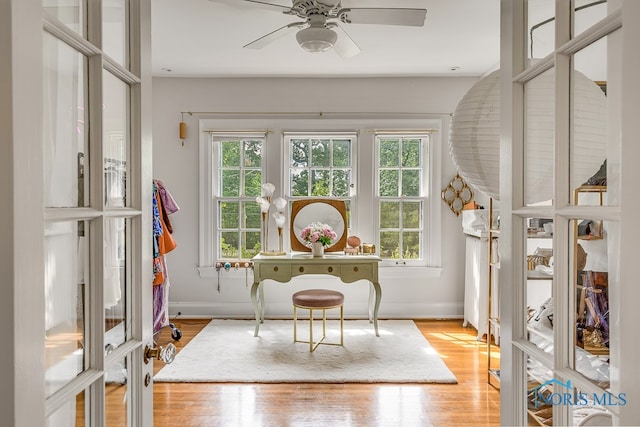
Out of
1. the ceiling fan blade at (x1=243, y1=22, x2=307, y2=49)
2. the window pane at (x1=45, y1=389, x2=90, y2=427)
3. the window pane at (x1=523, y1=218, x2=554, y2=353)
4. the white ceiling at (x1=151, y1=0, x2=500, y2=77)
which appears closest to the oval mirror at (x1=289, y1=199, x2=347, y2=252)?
the white ceiling at (x1=151, y1=0, x2=500, y2=77)

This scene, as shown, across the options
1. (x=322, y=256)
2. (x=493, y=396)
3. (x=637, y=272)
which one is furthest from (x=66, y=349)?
(x=322, y=256)

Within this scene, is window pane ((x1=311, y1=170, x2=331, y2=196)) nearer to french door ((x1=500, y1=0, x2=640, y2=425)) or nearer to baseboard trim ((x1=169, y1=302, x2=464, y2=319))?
baseboard trim ((x1=169, y1=302, x2=464, y2=319))

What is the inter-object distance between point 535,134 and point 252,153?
395cm

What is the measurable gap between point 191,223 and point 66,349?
3997 millimetres

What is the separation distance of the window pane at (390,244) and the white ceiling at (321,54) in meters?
1.74

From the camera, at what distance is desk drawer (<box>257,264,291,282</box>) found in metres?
3.97

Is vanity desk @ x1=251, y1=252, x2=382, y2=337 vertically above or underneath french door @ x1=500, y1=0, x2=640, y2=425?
underneath

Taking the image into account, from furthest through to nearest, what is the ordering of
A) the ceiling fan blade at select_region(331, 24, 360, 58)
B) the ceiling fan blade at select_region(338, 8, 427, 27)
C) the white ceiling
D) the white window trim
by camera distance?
the white window trim → the white ceiling → the ceiling fan blade at select_region(331, 24, 360, 58) → the ceiling fan blade at select_region(338, 8, 427, 27)

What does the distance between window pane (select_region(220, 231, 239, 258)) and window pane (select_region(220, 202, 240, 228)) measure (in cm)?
9

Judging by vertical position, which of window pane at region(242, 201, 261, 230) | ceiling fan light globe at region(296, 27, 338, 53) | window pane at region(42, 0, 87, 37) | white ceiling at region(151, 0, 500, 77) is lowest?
window pane at region(242, 201, 261, 230)

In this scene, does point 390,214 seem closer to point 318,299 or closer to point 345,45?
point 318,299

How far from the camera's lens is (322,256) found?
411 centimetres

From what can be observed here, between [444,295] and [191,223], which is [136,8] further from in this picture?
[444,295]

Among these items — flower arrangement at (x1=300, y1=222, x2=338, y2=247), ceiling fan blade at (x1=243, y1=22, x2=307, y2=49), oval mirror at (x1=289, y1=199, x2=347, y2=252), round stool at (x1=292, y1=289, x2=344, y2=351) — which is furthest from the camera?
oval mirror at (x1=289, y1=199, x2=347, y2=252)
